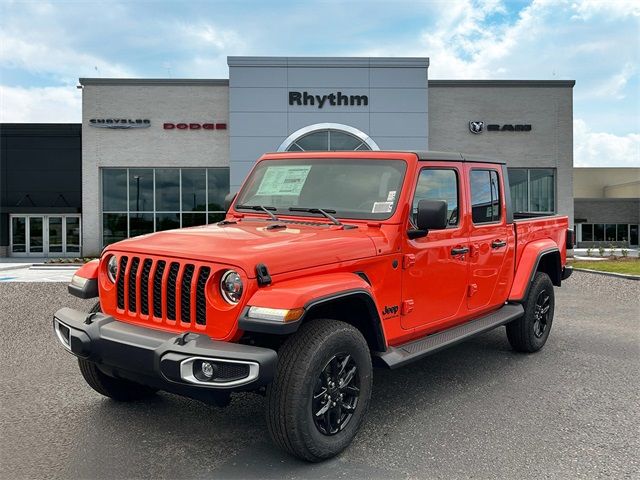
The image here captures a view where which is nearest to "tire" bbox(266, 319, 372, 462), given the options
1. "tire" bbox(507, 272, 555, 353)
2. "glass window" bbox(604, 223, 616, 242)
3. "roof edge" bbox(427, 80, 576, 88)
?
"tire" bbox(507, 272, 555, 353)

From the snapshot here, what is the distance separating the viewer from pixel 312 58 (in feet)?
82.8

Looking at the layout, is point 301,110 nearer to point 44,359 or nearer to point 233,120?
point 233,120

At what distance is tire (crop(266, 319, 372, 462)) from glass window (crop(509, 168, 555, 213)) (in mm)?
24857

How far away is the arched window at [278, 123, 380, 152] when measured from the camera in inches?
988

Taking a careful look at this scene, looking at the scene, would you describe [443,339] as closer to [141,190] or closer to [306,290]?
[306,290]

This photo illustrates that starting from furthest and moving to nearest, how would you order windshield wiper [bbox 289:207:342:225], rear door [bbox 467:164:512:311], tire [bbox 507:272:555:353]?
tire [bbox 507:272:555:353] < rear door [bbox 467:164:512:311] < windshield wiper [bbox 289:207:342:225]

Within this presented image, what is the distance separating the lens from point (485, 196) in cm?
547

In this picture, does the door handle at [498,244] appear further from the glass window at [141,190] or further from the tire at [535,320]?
A: the glass window at [141,190]

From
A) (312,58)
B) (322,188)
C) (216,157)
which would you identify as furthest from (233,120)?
(322,188)

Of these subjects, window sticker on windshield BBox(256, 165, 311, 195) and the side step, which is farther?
window sticker on windshield BBox(256, 165, 311, 195)

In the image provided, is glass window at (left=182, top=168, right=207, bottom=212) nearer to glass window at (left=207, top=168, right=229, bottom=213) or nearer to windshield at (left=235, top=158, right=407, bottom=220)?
glass window at (left=207, top=168, right=229, bottom=213)

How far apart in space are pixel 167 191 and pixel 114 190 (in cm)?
251

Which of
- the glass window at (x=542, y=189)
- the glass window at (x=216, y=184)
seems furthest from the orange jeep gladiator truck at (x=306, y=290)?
the glass window at (x=542, y=189)

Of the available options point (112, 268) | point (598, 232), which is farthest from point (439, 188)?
point (598, 232)
